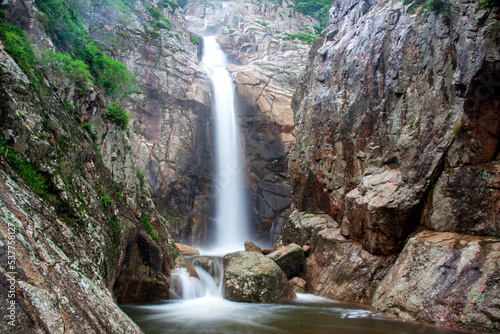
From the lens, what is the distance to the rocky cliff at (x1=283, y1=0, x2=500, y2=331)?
7.54m

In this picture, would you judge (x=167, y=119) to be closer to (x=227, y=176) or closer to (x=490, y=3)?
(x=227, y=176)

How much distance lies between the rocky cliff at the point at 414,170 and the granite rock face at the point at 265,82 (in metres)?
9.34

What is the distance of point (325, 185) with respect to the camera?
49.9 ft

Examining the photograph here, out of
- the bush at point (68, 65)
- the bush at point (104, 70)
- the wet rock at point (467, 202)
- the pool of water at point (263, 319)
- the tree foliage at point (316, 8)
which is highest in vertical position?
the tree foliage at point (316, 8)

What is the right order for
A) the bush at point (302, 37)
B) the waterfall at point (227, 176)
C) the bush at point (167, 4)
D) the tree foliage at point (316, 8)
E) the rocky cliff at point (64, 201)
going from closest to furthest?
1. the rocky cliff at point (64, 201)
2. the waterfall at point (227, 176)
3. the bush at point (167, 4)
4. the bush at point (302, 37)
5. the tree foliage at point (316, 8)

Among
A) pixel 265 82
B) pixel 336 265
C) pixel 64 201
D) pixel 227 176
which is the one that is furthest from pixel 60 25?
pixel 265 82

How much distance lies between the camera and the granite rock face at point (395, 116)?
9.00m

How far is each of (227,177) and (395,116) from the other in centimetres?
1651

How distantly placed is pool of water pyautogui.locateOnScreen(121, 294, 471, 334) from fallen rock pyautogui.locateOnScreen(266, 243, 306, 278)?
2790mm

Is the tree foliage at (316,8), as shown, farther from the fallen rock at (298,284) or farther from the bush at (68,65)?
the bush at (68,65)

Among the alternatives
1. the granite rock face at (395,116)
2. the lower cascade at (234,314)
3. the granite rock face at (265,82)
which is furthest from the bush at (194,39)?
the lower cascade at (234,314)

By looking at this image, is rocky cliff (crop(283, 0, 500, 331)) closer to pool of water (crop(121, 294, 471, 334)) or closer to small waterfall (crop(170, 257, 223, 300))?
pool of water (crop(121, 294, 471, 334))

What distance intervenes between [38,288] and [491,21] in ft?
43.8

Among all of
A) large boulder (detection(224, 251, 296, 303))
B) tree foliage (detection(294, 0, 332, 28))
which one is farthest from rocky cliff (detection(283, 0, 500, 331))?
tree foliage (detection(294, 0, 332, 28))
